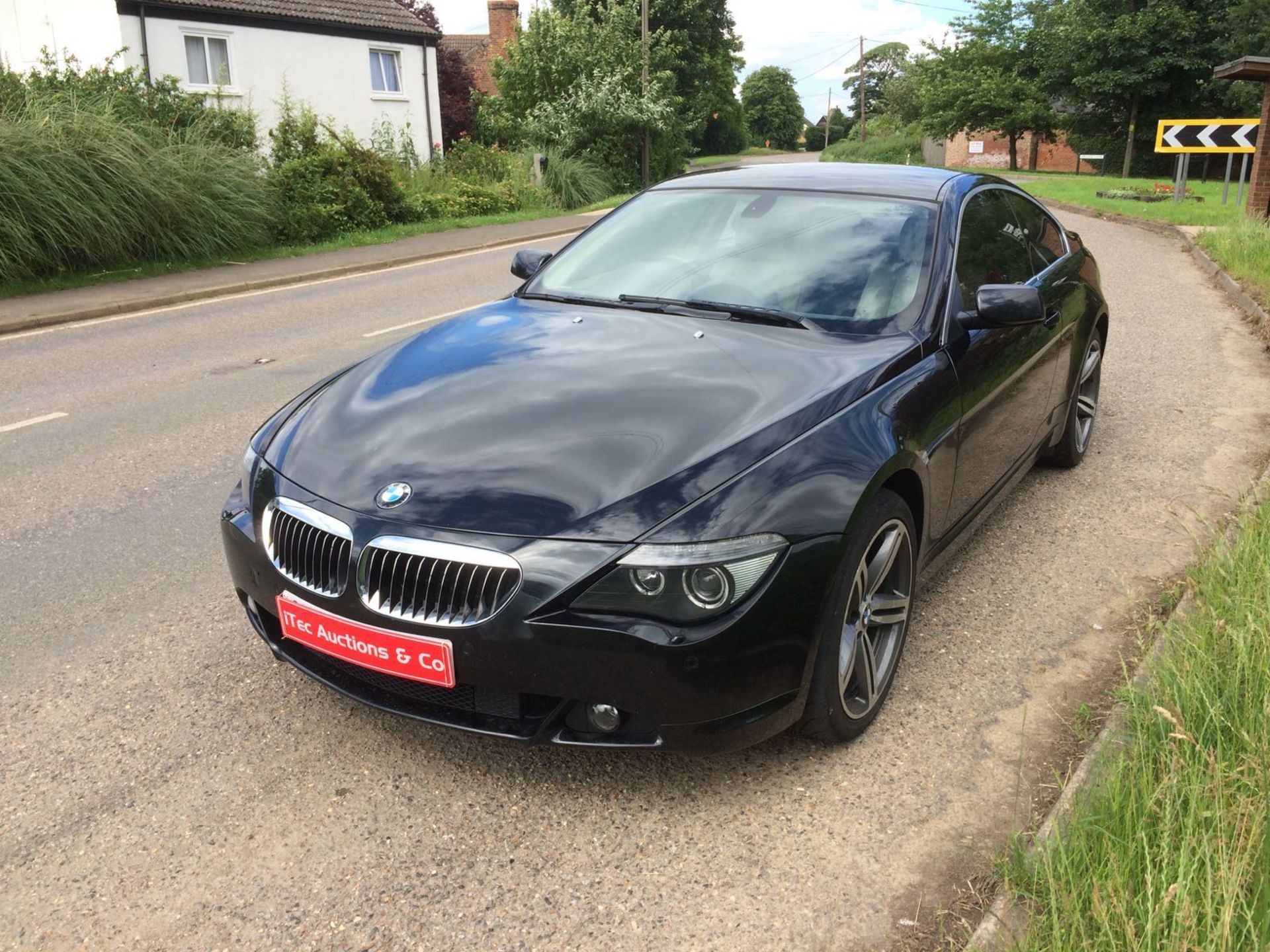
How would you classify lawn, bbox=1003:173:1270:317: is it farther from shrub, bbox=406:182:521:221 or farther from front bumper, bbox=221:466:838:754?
shrub, bbox=406:182:521:221

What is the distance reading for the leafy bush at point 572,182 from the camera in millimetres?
26688

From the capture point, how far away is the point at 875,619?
3.11m

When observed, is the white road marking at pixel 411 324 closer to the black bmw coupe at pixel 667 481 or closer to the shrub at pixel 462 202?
the black bmw coupe at pixel 667 481

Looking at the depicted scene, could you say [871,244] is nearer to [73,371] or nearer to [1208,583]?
[1208,583]

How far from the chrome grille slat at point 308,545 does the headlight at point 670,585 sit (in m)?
0.67

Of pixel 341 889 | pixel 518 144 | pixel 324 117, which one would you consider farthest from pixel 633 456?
pixel 518 144

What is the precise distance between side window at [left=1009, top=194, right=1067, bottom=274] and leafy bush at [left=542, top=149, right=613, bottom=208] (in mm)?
21861

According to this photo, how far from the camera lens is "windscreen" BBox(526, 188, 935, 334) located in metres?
3.72

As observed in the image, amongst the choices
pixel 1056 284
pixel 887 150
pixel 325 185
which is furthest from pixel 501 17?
pixel 1056 284

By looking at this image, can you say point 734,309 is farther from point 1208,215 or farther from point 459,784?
point 1208,215

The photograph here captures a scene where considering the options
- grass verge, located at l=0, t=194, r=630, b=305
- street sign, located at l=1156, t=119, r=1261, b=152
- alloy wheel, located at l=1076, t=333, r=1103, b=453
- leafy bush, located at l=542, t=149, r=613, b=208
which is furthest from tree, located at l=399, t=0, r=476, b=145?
alloy wheel, located at l=1076, t=333, r=1103, b=453

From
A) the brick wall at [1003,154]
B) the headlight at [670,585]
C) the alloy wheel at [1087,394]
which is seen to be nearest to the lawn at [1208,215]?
the alloy wheel at [1087,394]

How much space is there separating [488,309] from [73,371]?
241 inches

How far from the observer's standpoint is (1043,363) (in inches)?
182
